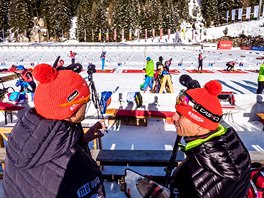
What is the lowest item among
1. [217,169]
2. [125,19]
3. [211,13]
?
[217,169]

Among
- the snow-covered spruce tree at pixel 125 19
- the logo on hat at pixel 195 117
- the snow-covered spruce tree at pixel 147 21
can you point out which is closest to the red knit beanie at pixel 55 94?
the logo on hat at pixel 195 117

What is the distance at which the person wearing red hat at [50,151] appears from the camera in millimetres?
1217

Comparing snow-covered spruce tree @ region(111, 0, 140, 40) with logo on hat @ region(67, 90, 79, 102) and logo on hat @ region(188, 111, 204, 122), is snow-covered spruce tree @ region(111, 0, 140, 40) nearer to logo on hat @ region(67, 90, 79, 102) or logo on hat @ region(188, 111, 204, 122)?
logo on hat @ region(188, 111, 204, 122)

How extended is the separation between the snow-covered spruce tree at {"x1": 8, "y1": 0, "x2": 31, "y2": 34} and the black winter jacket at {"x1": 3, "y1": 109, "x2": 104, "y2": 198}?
72297 mm

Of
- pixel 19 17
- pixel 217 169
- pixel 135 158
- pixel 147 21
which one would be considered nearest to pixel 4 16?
pixel 19 17

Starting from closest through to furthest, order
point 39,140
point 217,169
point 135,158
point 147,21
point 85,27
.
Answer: point 39,140 → point 217,169 → point 135,158 → point 85,27 → point 147,21

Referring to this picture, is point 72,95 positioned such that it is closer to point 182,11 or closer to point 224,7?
point 182,11

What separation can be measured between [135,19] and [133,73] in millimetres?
49515

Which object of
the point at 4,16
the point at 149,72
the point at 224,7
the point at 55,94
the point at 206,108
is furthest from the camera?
the point at 224,7

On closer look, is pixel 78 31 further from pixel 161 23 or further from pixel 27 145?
pixel 27 145

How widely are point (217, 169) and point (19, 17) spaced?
73955mm

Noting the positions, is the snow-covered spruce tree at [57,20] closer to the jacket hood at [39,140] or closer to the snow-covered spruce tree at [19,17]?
the snow-covered spruce tree at [19,17]

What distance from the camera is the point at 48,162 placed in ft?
4.04

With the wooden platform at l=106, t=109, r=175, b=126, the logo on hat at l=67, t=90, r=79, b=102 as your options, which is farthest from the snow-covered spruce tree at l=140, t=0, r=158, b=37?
the logo on hat at l=67, t=90, r=79, b=102
